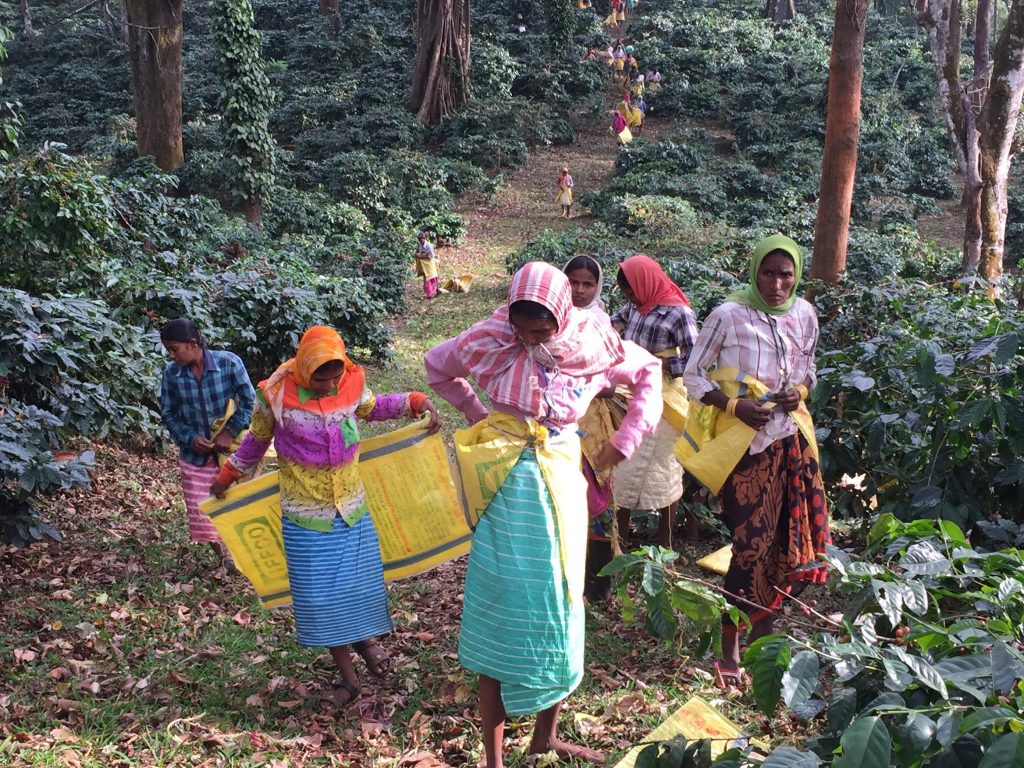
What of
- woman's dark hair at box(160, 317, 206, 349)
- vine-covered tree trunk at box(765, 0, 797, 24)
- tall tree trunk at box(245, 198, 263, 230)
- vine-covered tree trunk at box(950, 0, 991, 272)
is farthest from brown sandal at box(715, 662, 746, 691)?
vine-covered tree trunk at box(765, 0, 797, 24)

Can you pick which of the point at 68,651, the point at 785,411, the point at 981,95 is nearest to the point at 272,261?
the point at 68,651

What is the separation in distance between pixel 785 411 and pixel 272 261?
8.63 metres

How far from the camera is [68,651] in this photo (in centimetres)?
432

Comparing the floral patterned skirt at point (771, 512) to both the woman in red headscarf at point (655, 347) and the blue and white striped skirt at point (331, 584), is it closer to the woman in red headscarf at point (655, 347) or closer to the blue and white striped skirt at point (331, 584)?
the woman in red headscarf at point (655, 347)

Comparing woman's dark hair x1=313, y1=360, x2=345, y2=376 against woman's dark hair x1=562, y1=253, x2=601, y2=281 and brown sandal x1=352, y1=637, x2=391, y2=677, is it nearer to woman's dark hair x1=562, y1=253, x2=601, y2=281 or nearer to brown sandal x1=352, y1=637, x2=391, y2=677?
brown sandal x1=352, y1=637, x2=391, y2=677

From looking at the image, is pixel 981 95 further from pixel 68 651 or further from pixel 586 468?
pixel 68 651

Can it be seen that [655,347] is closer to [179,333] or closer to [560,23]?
[179,333]

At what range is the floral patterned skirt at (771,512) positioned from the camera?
390cm

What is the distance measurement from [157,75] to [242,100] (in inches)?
68.6

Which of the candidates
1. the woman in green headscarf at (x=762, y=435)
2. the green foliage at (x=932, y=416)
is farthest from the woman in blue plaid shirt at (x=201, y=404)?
the green foliage at (x=932, y=416)

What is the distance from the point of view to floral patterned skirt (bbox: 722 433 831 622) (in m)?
3.90

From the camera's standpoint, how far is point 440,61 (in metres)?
27.0

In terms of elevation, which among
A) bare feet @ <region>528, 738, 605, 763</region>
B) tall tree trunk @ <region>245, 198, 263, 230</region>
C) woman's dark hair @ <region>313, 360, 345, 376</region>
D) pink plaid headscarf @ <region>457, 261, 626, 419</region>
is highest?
pink plaid headscarf @ <region>457, 261, 626, 419</region>

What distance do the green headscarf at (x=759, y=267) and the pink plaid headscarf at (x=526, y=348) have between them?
925mm
